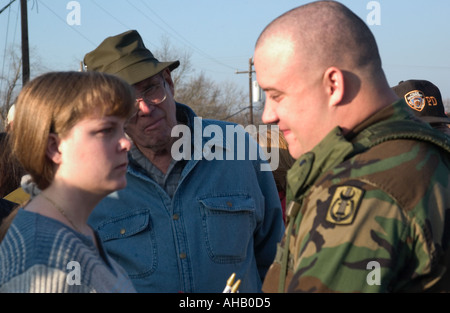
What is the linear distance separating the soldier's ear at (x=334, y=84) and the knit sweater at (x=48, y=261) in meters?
1.01

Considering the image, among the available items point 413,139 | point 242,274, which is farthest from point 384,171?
point 242,274

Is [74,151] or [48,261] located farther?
[74,151]

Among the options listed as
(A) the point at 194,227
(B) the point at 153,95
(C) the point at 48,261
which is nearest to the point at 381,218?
(C) the point at 48,261

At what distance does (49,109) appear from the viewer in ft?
6.81

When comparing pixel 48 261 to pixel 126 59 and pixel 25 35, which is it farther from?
pixel 25 35

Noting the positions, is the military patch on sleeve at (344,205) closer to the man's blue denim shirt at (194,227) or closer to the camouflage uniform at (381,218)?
the camouflage uniform at (381,218)

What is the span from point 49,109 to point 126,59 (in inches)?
56.8

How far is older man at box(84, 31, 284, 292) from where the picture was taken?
3061 mm

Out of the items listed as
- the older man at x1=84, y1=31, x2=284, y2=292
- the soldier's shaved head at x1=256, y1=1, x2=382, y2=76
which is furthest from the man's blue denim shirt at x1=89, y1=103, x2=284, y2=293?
the soldier's shaved head at x1=256, y1=1, x2=382, y2=76

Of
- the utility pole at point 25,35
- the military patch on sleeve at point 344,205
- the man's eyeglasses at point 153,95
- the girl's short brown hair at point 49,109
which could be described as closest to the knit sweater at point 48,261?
the girl's short brown hair at point 49,109

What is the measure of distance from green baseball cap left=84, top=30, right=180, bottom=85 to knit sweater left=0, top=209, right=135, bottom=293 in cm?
159

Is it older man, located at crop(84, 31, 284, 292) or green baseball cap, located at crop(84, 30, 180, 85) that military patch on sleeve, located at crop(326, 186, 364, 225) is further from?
green baseball cap, located at crop(84, 30, 180, 85)
